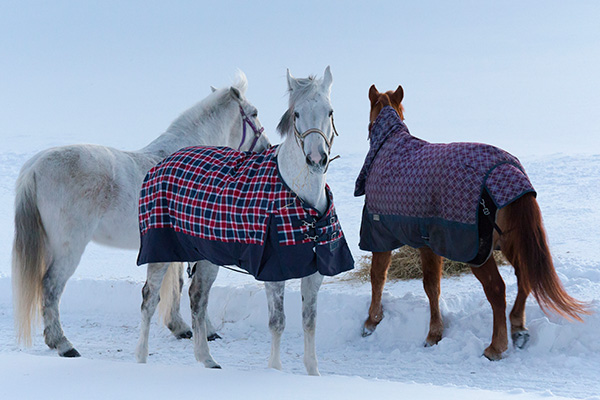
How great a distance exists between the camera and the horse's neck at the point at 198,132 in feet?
17.7

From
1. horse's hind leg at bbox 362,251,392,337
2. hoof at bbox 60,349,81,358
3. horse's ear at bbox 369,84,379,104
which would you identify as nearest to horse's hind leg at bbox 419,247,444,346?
horse's hind leg at bbox 362,251,392,337

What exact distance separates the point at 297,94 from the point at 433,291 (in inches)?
85.4

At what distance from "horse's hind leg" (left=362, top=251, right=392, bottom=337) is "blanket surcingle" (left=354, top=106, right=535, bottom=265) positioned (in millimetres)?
246

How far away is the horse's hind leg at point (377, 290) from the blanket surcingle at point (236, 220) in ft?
4.54

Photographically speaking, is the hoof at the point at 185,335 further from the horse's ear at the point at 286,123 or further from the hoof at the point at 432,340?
the horse's ear at the point at 286,123

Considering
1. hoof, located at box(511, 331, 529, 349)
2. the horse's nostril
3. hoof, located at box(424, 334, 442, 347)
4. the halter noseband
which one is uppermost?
the halter noseband

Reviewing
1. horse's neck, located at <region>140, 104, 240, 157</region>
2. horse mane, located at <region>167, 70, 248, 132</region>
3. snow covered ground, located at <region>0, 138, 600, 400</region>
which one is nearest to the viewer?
snow covered ground, located at <region>0, 138, 600, 400</region>

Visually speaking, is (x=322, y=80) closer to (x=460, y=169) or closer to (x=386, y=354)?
(x=460, y=169)

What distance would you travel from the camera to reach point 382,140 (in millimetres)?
4938

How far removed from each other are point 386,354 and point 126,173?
8.73 ft

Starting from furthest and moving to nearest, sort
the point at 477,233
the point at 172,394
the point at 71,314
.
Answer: the point at 71,314
the point at 477,233
the point at 172,394

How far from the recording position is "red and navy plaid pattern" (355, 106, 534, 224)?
3907mm

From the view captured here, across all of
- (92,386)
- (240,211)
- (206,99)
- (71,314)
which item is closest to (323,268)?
(240,211)

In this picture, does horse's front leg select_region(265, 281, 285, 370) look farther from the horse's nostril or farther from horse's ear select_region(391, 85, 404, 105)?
horse's ear select_region(391, 85, 404, 105)
